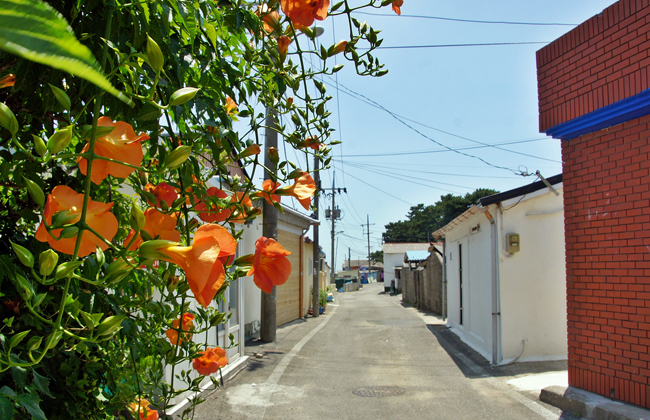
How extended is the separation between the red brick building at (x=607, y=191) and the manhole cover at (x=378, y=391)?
2272 millimetres

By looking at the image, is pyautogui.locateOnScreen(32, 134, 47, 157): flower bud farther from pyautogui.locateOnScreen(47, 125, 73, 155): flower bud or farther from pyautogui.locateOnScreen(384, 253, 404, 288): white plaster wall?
pyautogui.locateOnScreen(384, 253, 404, 288): white plaster wall

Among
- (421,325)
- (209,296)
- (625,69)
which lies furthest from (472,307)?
(209,296)

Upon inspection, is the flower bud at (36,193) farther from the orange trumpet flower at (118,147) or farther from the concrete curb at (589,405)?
the concrete curb at (589,405)

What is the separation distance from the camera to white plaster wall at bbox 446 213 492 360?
8.96 m

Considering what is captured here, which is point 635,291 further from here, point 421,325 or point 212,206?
point 421,325

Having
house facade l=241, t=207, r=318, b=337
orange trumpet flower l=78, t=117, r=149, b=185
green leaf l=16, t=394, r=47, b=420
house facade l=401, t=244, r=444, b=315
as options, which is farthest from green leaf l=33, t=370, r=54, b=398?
house facade l=401, t=244, r=444, b=315

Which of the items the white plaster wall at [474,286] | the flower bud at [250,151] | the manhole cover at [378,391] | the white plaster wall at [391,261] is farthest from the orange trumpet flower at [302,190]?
the white plaster wall at [391,261]

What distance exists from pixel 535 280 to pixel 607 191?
11.6ft

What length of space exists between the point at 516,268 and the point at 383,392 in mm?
3515

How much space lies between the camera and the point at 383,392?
6398mm

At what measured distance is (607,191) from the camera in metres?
5.04

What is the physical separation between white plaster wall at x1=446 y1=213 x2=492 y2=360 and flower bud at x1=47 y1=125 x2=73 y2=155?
8.90m

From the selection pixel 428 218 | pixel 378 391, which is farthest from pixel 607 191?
pixel 428 218

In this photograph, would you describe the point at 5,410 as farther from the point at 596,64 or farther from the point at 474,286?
the point at 474,286
